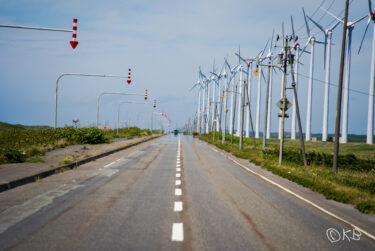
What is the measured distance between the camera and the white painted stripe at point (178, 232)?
5004 mm

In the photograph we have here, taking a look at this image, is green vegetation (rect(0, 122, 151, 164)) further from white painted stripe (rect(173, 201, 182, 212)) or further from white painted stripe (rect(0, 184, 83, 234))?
white painted stripe (rect(173, 201, 182, 212))

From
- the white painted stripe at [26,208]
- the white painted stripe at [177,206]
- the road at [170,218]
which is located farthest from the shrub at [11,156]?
the white painted stripe at [177,206]

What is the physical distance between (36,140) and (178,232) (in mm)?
21752

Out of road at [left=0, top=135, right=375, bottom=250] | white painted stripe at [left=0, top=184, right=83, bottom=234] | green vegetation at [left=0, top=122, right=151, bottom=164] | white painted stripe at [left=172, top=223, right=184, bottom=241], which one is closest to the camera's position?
road at [left=0, top=135, right=375, bottom=250]

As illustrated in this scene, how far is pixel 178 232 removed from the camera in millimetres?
5320

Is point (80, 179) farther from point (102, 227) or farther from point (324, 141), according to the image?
point (324, 141)

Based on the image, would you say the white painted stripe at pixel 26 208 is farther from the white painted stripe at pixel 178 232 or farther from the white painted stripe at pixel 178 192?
the white painted stripe at pixel 178 192

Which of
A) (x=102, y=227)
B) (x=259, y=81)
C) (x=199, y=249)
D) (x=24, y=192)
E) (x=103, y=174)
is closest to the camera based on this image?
(x=199, y=249)

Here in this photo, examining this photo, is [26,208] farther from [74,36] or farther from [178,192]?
[74,36]

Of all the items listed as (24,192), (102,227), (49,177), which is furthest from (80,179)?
(102,227)

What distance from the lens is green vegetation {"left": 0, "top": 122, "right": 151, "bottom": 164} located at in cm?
1521

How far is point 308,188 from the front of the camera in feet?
36.5

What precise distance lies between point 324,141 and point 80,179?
2014 inches

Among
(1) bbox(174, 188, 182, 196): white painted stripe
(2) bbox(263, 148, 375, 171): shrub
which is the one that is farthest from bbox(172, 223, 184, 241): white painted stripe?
(2) bbox(263, 148, 375, 171): shrub
